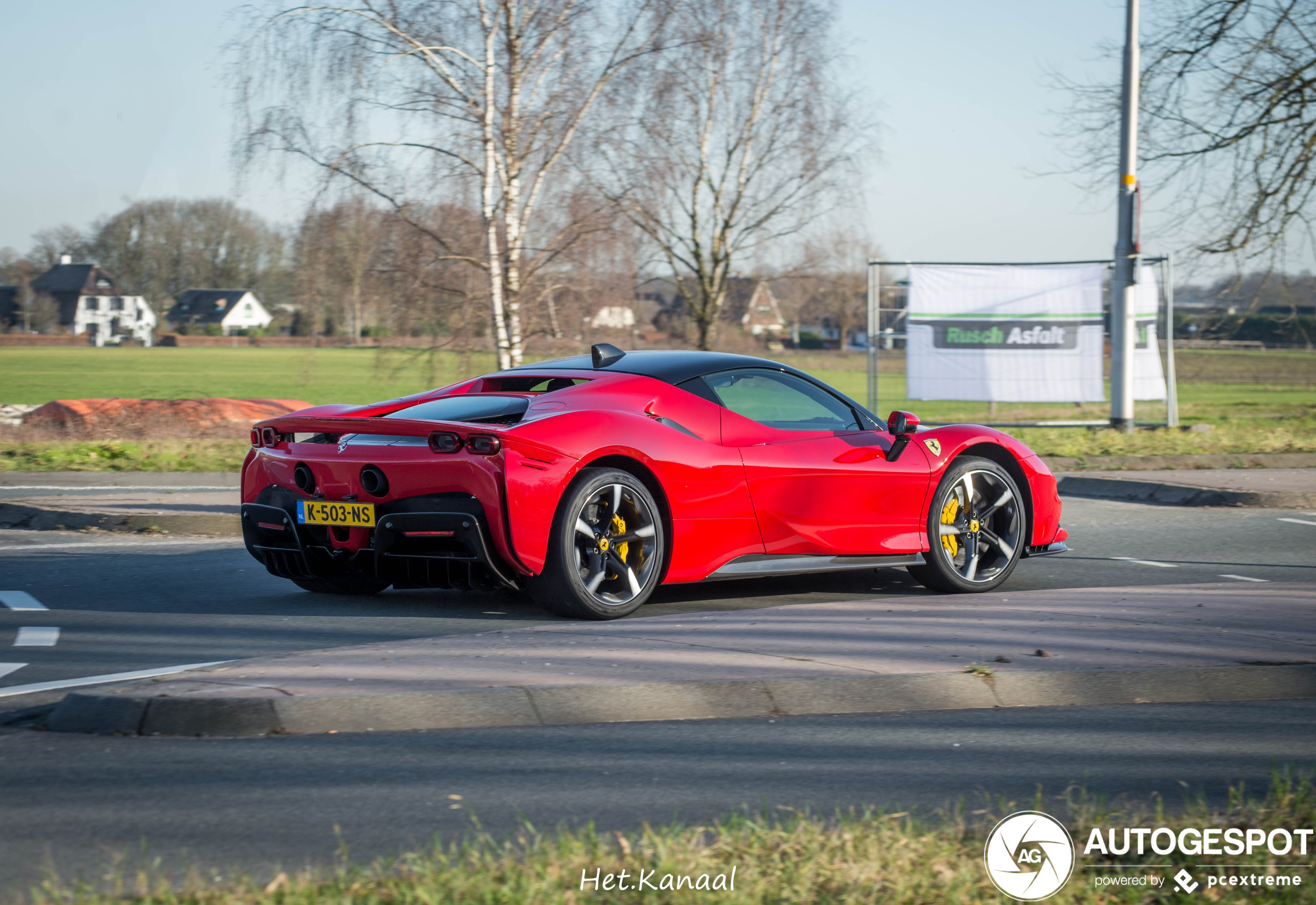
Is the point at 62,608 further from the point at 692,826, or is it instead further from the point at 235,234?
the point at 235,234

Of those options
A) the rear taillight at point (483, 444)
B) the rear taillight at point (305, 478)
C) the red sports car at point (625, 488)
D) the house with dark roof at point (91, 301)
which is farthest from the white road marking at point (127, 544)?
the house with dark roof at point (91, 301)

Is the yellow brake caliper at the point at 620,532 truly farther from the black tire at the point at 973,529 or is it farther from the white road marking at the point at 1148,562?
the white road marking at the point at 1148,562

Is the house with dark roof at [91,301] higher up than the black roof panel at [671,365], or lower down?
higher up

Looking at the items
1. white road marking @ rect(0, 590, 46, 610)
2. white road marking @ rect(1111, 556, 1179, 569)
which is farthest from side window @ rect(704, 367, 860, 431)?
white road marking @ rect(0, 590, 46, 610)

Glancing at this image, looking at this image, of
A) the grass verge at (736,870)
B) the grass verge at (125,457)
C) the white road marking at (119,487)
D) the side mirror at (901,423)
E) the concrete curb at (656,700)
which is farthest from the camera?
the grass verge at (125,457)

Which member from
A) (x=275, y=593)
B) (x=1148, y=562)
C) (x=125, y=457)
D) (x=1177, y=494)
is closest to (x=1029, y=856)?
(x=275, y=593)

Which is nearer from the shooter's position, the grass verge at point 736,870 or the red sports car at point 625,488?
→ the grass verge at point 736,870

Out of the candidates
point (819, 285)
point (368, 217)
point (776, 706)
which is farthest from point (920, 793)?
point (819, 285)

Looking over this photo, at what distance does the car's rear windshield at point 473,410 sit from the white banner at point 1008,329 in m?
13.8

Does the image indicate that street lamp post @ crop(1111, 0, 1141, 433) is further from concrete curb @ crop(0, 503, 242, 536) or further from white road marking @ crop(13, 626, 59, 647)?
white road marking @ crop(13, 626, 59, 647)

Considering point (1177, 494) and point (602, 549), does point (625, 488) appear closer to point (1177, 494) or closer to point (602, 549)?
point (602, 549)

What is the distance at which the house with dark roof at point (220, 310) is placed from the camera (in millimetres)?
86188

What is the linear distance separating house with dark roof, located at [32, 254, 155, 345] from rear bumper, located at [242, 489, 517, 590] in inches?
3190

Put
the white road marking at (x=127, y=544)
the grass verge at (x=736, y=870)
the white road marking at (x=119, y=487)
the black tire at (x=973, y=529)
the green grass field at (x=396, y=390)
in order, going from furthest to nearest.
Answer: the green grass field at (x=396, y=390) → the white road marking at (x=119, y=487) → the white road marking at (x=127, y=544) → the black tire at (x=973, y=529) → the grass verge at (x=736, y=870)
